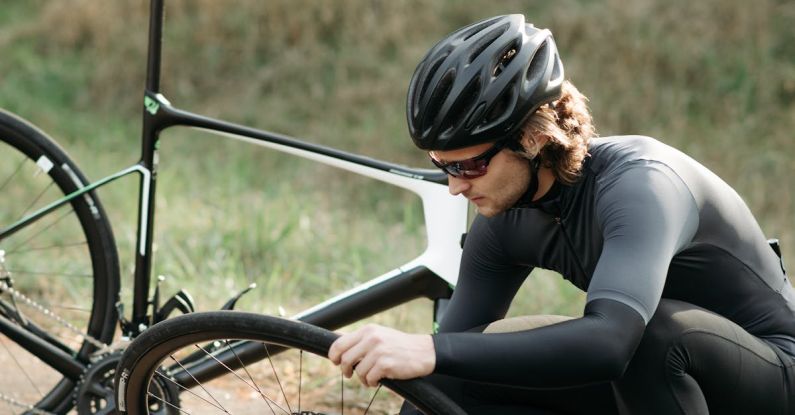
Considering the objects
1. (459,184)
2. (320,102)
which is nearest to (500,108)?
(459,184)

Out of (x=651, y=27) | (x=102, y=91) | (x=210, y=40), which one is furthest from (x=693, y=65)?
(x=102, y=91)

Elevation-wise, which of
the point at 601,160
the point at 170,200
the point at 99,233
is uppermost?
the point at 601,160

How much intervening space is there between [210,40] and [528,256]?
6160 millimetres

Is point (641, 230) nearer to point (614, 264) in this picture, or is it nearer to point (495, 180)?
point (614, 264)

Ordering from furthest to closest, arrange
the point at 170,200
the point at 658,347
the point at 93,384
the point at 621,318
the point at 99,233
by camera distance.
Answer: the point at 170,200, the point at 99,233, the point at 93,384, the point at 658,347, the point at 621,318

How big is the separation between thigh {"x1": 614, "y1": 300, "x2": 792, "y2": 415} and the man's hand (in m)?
0.42

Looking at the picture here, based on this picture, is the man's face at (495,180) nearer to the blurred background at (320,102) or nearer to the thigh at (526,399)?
the thigh at (526,399)

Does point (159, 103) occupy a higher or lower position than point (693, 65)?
higher

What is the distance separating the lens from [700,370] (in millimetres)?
2080

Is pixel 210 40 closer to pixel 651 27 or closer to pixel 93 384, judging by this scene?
pixel 651 27

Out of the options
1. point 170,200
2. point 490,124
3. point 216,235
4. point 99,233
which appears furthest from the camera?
point 170,200

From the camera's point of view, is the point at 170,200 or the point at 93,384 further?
the point at 170,200

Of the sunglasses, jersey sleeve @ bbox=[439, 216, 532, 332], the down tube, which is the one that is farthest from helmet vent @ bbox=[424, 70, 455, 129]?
the down tube

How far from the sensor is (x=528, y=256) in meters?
2.44
